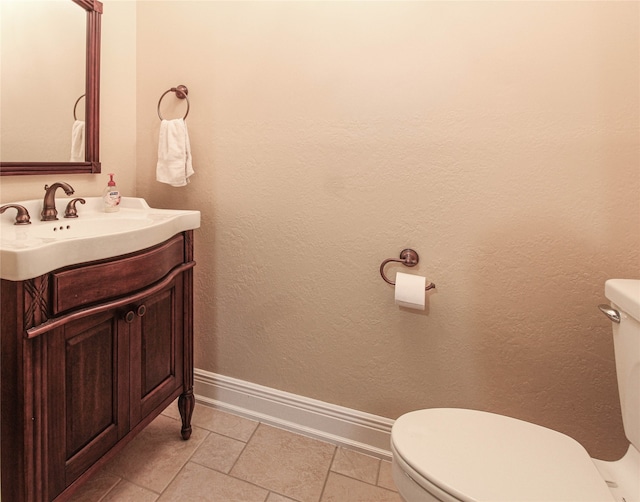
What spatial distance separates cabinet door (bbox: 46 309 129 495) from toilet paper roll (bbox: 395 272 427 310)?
35.3 inches

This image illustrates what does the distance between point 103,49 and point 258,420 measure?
1.75 m

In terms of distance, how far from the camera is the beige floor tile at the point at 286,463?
1254 mm

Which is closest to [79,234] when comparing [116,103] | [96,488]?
[116,103]

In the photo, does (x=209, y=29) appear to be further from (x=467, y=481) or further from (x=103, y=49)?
(x=467, y=481)

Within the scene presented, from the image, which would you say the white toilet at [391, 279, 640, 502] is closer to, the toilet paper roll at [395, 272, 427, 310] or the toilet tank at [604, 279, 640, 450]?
the toilet tank at [604, 279, 640, 450]

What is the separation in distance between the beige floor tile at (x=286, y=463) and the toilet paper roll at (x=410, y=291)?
2.35 ft

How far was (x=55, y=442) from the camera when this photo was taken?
0.89 meters

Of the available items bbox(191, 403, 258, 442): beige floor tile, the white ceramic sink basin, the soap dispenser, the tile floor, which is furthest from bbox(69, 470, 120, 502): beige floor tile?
the soap dispenser

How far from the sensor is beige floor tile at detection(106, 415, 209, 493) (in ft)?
4.16

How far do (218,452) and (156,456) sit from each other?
0.23 meters

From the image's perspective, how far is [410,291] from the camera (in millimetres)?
1223

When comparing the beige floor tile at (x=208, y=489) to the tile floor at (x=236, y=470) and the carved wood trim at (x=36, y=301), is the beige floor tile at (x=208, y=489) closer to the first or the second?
the tile floor at (x=236, y=470)

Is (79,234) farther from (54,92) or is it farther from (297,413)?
(297,413)

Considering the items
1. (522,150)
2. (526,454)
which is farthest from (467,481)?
(522,150)
